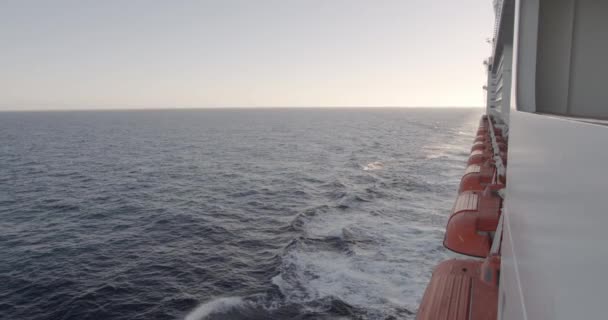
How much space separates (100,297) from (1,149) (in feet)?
192

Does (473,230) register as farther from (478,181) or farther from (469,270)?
(478,181)

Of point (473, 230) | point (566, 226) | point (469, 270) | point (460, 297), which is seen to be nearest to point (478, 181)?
point (473, 230)

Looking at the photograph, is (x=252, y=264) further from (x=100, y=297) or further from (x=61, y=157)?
(x=61, y=157)

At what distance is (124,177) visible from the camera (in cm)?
3644

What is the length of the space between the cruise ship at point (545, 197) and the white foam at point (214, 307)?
8.14m

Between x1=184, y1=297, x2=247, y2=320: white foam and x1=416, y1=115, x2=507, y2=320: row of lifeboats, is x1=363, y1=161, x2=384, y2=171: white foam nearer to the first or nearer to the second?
x1=184, y1=297, x2=247, y2=320: white foam

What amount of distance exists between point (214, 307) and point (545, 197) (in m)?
13.3

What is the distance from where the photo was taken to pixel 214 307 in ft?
44.3

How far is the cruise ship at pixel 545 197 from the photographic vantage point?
1212 millimetres

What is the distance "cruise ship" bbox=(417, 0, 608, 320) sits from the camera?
3.98 ft

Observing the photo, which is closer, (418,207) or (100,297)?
(100,297)

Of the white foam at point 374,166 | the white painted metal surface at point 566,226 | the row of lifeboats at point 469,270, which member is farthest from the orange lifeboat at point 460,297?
the white foam at point 374,166

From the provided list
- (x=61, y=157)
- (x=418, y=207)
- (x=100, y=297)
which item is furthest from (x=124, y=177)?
(x=418, y=207)

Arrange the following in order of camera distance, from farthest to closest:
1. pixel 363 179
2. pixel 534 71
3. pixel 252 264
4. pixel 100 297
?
pixel 363 179
pixel 252 264
pixel 100 297
pixel 534 71
